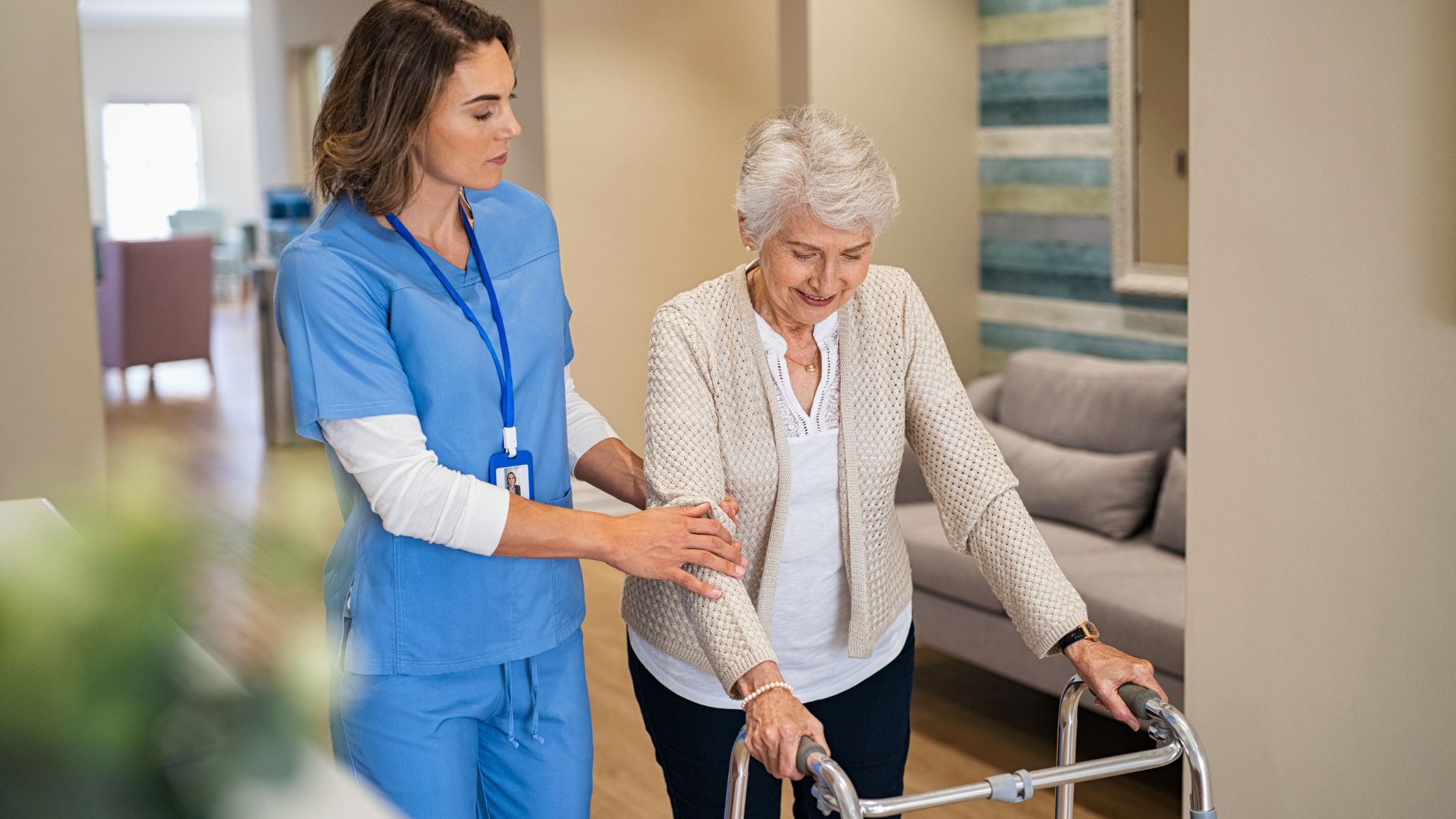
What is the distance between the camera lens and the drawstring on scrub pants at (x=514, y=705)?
1703mm

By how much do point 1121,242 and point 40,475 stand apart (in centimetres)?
325

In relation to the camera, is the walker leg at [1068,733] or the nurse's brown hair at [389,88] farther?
the walker leg at [1068,733]

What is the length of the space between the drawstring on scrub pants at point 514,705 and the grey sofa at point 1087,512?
1933 millimetres

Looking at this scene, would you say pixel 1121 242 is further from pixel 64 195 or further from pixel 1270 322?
pixel 64 195

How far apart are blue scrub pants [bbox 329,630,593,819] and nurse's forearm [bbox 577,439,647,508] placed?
8.4 inches

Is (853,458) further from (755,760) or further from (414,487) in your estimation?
(414,487)

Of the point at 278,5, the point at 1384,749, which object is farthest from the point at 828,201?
the point at 278,5

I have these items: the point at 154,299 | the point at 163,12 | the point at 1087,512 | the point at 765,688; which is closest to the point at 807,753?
the point at 765,688

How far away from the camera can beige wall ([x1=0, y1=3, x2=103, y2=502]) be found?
9.77ft

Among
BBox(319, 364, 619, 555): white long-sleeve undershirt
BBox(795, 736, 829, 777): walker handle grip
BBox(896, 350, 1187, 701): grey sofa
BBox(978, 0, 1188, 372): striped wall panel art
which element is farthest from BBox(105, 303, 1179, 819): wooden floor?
BBox(978, 0, 1188, 372): striped wall panel art

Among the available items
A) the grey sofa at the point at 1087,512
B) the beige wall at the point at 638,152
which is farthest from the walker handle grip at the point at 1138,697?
the beige wall at the point at 638,152

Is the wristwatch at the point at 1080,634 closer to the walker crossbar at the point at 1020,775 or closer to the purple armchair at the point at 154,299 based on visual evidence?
the walker crossbar at the point at 1020,775

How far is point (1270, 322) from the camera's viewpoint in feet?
6.73

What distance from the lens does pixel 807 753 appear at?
55.2 inches
